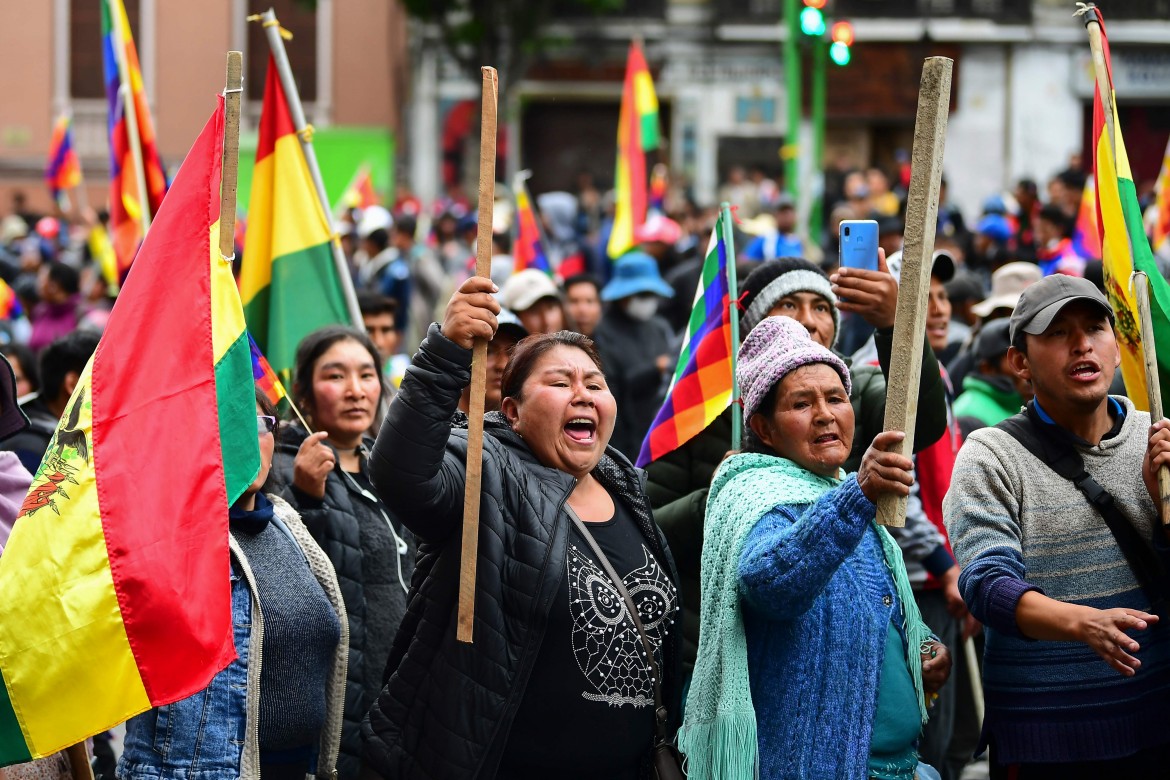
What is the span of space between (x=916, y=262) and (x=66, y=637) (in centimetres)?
200

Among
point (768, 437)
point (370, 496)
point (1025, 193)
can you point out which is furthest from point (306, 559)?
point (1025, 193)

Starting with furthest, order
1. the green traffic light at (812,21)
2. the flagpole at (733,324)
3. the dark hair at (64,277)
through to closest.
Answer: the green traffic light at (812,21), the dark hair at (64,277), the flagpole at (733,324)

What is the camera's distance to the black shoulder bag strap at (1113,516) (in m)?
3.84

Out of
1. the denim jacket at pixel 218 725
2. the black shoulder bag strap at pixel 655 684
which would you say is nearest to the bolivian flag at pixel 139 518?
the denim jacket at pixel 218 725

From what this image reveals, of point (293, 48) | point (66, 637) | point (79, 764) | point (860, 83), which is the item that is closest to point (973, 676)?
point (79, 764)

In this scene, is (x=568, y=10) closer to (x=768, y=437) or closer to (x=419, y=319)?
(x=419, y=319)

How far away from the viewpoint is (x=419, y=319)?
12852 millimetres

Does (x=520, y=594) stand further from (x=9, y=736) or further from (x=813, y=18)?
(x=813, y=18)

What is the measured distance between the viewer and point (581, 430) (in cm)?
379

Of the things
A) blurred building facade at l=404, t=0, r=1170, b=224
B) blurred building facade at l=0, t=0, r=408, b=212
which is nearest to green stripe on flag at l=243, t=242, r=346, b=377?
blurred building facade at l=404, t=0, r=1170, b=224

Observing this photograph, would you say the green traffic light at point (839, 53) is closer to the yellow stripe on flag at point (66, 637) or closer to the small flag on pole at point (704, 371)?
the small flag on pole at point (704, 371)

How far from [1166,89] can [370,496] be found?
29473 mm

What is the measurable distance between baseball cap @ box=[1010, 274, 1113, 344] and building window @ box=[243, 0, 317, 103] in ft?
94.1

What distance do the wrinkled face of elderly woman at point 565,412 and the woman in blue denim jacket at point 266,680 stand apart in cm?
70
